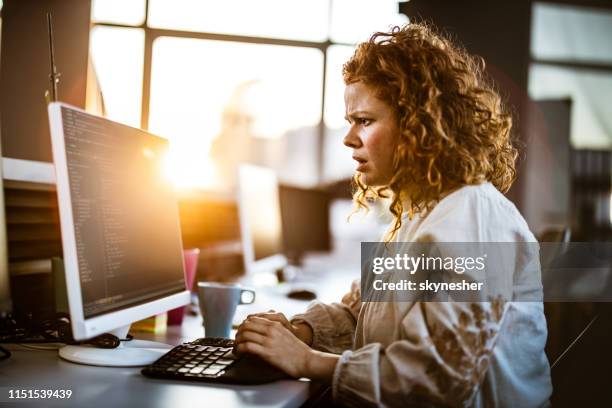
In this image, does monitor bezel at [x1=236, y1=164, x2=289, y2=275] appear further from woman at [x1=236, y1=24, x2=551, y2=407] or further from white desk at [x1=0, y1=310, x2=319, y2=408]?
white desk at [x1=0, y1=310, x2=319, y2=408]

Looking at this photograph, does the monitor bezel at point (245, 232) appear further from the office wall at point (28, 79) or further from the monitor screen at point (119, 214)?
the monitor screen at point (119, 214)

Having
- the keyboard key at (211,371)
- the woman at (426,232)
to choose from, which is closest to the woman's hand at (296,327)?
the woman at (426,232)

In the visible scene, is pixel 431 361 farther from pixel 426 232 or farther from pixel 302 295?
pixel 302 295

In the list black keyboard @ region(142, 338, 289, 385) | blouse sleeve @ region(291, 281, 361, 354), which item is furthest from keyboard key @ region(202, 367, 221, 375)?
blouse sleeve @ region(291, 281, 361, 354)

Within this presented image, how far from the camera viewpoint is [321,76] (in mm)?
5059

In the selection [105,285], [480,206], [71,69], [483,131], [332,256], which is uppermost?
[71,69]

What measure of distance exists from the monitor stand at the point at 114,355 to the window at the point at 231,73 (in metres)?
3.52

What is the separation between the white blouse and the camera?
33.9 inches

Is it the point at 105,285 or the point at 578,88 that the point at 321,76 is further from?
the point at 105,285

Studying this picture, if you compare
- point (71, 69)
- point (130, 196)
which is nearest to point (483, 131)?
point (130, 196)

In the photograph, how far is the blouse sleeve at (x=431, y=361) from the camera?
859 mm

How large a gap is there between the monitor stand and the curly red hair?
0.57 metres

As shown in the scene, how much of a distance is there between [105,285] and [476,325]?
0.63 m

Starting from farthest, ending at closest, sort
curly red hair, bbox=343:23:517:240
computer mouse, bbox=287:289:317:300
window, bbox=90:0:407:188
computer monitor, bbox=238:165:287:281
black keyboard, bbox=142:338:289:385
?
window, bbox=90:0:407:188 → computer monitor, bbox=238:165:287:281 → computer mouse, bbox=287:289:317:300 → curly red hair, bbox=343:23:517:240 → black keyboard, bbox=142:338:289:385
